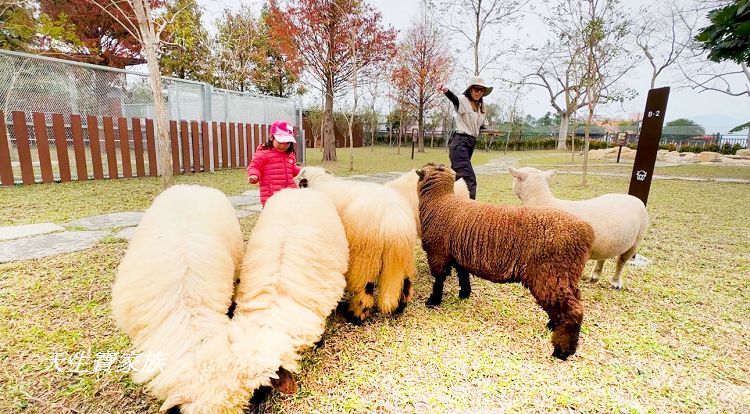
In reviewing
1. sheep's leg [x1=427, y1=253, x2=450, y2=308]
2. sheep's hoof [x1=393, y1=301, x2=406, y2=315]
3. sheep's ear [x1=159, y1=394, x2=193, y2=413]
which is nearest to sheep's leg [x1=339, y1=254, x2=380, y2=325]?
sheep's hoof [x1=393, y1=301, x2=406, y2=315]

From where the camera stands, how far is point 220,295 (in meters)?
1.82

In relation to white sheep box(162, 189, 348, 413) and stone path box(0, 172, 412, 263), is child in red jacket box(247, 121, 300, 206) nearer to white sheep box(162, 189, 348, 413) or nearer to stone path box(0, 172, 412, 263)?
white sheep box(162, 189, 348, 413)

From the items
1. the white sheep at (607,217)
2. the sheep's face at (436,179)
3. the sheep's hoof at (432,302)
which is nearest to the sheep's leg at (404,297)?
the sheep's hoof at (432,302)

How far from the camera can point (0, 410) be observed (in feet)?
5.62

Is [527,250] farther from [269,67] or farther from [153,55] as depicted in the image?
[269,67]

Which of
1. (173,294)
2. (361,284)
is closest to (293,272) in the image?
(173,294)

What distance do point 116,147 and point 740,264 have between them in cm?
1159

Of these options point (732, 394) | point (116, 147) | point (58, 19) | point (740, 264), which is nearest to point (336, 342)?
point (732, 394)

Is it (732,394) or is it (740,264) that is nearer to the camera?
(732,394)

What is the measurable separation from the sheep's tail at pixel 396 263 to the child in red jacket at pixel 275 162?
6.17ft

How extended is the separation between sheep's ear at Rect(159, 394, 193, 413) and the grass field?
1.72ft

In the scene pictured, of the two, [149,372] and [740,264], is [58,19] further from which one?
[740,264]

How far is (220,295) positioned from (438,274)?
1.78 metres

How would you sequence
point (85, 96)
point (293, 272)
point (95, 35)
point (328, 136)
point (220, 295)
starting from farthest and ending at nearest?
point (95, 35) → point (328, 136) → point (85, 96) → point (293, 272) → point (220, 295)
